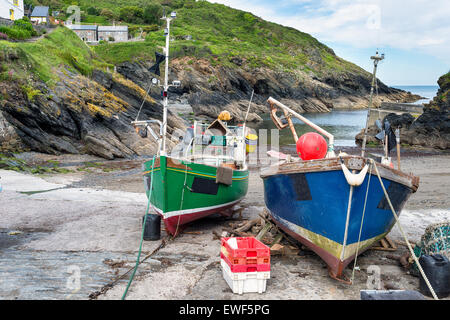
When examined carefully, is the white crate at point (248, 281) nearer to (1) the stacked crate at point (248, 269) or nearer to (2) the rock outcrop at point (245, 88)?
(1) the stacked crate at point (248, 269)

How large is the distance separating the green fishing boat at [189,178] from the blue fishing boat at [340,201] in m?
2.58

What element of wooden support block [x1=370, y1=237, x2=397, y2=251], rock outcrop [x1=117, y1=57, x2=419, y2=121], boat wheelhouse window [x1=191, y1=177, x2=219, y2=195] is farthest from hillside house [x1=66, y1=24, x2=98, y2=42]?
wooden support block [x1=370, y1=237, x2=397, y2=251]

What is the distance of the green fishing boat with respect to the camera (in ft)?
32.6

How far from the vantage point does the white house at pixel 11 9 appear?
39.3 meters

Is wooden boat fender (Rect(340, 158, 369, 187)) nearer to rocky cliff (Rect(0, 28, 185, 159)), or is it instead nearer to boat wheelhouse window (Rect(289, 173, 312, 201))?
boat wheelhouse window (Rect(289, 173, 312, 201))

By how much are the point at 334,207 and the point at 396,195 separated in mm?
1908

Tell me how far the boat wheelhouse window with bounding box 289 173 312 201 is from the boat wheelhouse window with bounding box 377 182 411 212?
4.74 feet

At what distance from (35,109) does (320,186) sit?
2136cm

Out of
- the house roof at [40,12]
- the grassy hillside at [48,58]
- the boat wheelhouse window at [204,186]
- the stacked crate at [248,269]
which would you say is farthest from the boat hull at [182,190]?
the house roof at [40,12]

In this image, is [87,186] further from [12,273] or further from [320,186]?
[320,186]

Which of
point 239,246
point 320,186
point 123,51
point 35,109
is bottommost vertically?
point 239,246

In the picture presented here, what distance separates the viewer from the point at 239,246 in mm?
7590
